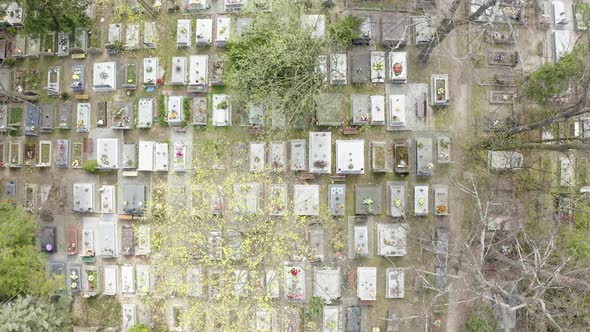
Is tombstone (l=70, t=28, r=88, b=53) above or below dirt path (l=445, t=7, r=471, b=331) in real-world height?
above

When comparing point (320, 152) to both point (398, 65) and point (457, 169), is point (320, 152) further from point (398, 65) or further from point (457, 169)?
point (457, 169)

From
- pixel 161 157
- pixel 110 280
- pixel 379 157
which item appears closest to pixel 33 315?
pixel 110 280

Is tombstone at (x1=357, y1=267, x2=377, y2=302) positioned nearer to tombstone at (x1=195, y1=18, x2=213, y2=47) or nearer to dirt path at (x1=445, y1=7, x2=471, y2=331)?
dirt path at (x1=445, y1=7, x2=471, y2=331)

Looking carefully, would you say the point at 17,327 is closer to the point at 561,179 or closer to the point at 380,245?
the point at 380,245

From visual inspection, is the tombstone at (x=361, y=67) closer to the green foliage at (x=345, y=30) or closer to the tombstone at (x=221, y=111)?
the green foliage at (x=345, y=30)

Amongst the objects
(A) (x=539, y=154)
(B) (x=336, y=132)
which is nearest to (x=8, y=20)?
(B) (x=336, y=132)

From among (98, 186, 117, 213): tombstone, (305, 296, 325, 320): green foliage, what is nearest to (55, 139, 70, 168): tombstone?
(98, 186, 117, 213): tombstone
